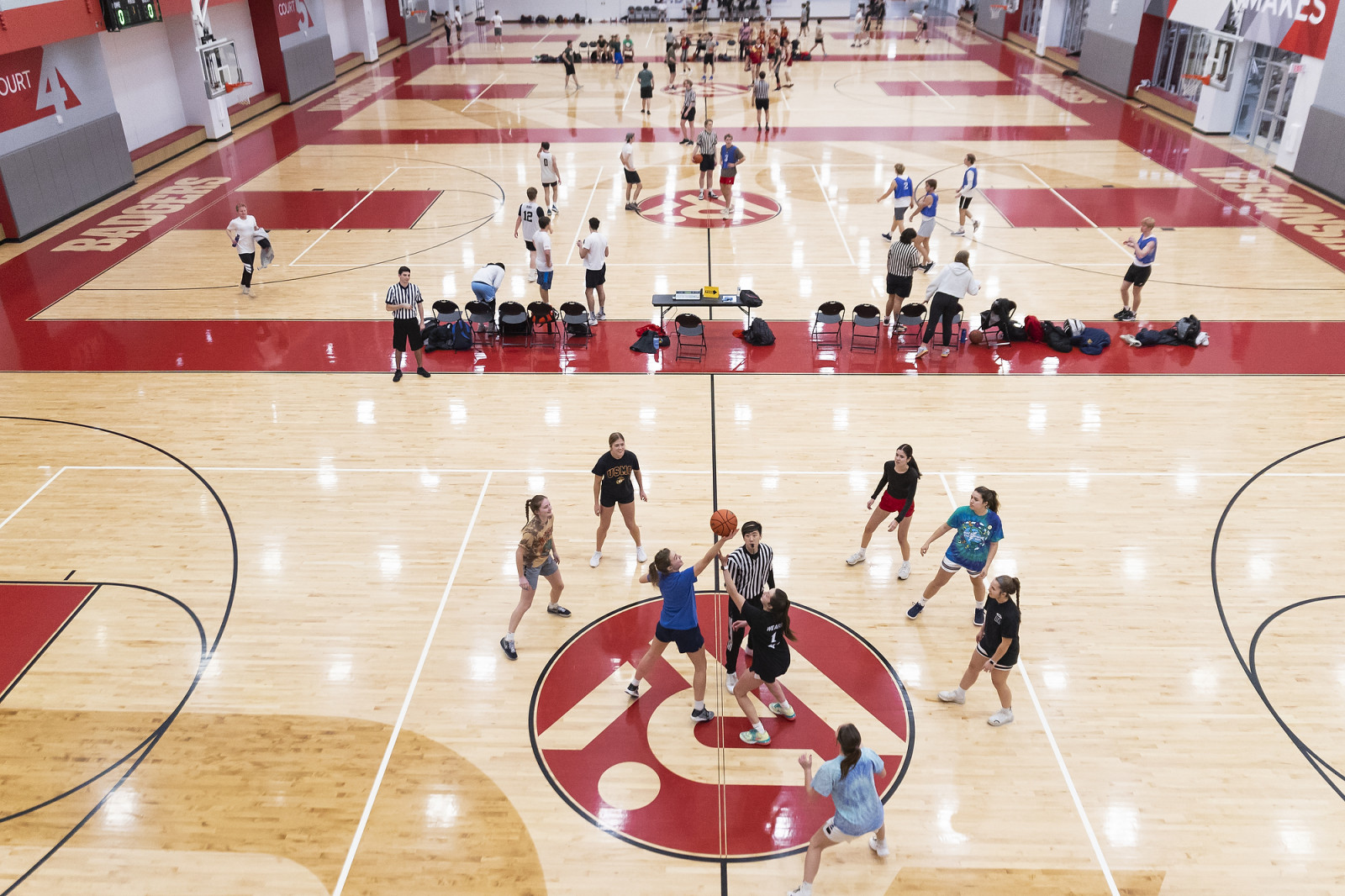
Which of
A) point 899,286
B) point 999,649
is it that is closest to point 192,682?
point 999,649

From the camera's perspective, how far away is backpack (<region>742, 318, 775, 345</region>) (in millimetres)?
15688

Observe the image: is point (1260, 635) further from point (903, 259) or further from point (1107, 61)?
point (1107, 61)

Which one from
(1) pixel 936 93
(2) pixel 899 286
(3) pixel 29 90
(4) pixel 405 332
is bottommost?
(4) pixel 405 332

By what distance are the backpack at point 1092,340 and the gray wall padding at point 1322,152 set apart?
12150mm

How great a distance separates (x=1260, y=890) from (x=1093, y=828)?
45.9 inches

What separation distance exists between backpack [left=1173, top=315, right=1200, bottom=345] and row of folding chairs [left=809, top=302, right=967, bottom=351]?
3588mm

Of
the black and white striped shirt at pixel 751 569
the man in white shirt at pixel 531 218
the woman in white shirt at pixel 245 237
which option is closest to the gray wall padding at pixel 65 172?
the woman in white shirt at pixel 245 237

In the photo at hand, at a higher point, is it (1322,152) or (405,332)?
(1322,152)

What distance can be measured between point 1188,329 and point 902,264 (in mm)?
5184

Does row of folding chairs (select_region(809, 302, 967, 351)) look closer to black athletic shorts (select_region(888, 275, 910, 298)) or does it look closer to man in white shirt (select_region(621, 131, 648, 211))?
black athletic shorts (select_region(888, 275, 910, 298))

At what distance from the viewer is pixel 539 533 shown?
8773mm

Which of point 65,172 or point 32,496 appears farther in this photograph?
point 65,172

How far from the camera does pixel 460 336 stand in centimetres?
1573

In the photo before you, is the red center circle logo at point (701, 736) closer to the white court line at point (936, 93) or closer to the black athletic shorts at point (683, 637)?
the black athletic shorts at point (683, 637)
